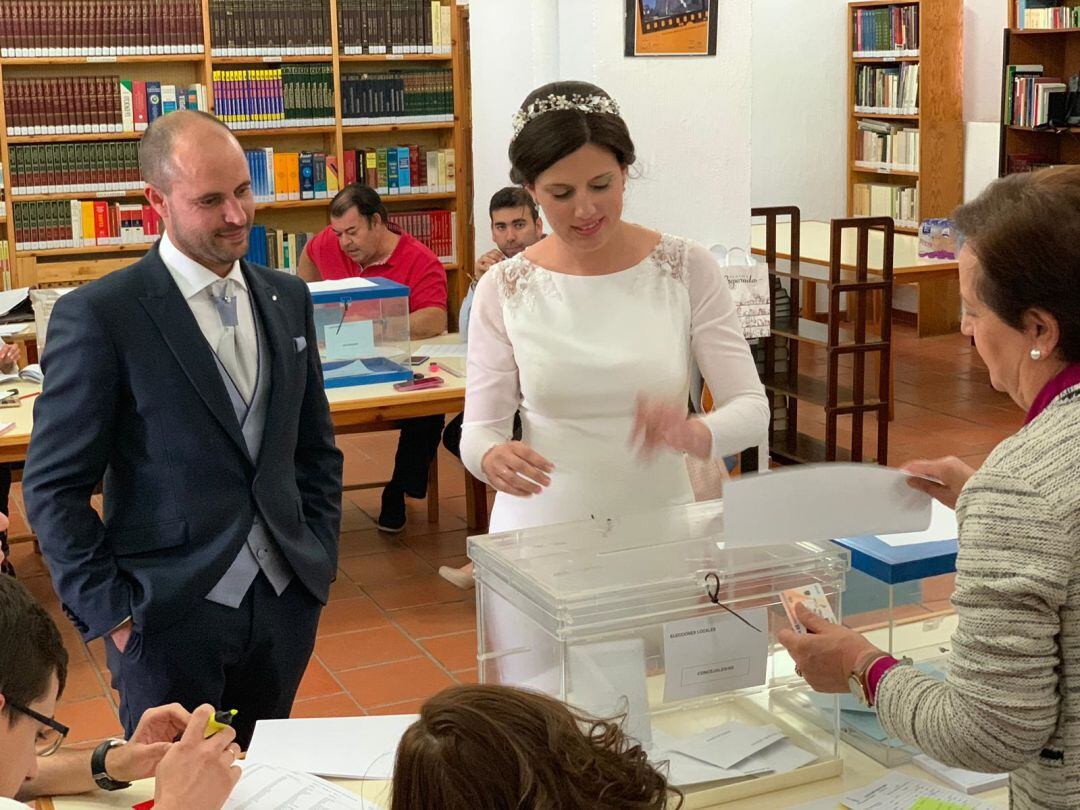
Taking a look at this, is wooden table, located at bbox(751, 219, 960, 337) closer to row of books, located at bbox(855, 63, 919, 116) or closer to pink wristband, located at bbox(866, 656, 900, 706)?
row of books, located at bbox(855, 63, 919, 116)

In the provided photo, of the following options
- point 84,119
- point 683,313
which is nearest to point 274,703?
point 683,313

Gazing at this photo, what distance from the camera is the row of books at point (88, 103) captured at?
7.41 meters

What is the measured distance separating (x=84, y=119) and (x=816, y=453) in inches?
179

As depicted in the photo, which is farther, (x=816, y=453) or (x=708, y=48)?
(x=816, y=453)

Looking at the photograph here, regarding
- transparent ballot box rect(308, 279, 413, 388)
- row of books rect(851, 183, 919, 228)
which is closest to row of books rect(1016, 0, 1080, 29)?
row of books rect(851, 183, 919, 228)

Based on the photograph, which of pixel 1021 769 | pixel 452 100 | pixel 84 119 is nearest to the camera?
pixel 1021 769

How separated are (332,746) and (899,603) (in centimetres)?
94

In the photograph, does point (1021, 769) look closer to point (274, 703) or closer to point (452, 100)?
point (274, 703)

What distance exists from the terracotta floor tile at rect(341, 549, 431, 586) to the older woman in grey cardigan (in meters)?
3.86

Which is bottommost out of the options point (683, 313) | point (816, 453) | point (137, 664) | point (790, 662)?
point (816, 453)

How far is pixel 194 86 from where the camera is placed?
7.72 metres

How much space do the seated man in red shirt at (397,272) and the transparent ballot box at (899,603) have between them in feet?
11.5

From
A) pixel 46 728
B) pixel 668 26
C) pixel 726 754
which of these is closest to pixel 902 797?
pixel 726 754

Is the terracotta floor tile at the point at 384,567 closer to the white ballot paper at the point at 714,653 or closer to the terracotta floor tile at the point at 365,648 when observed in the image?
the terracotta floor tile at the point at 365,648
